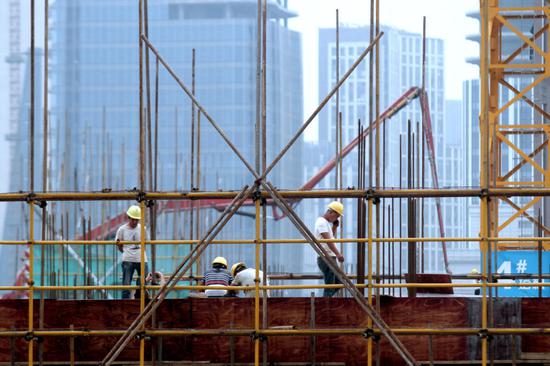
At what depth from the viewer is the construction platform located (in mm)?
13055

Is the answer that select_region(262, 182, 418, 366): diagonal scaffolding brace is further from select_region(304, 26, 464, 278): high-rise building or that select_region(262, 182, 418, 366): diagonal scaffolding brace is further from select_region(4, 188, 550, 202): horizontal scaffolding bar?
select_region(304, 26, 464, 278): high-rise building

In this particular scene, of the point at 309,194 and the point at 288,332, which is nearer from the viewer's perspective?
the point at 288,332

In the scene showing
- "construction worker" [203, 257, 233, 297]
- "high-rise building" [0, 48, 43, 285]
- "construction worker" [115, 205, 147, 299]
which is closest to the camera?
"construction worker" [203, 257, 233, 297]

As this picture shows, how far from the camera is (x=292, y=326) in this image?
12984mm

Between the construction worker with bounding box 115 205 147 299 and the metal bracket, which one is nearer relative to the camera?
the metal bracket

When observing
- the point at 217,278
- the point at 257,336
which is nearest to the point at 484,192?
the point at 257,336

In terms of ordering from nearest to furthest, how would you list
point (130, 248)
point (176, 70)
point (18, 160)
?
point (130, 248) < point (18, 160) < point (176, 70)

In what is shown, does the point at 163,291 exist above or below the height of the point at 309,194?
below

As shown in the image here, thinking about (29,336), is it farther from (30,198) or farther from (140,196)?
(140,196)

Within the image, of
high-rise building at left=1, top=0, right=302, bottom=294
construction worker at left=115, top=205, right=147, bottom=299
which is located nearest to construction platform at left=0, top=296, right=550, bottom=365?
construction worker at left=115, top=205, right=147, bottom=299

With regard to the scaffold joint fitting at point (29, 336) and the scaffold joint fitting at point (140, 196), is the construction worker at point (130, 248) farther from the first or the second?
the scaffold joint fitting at point (140, 196)

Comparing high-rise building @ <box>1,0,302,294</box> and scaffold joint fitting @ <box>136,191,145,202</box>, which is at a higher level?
high-rise building @ <box>1,0,302,294</box>

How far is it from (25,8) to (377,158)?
122 metres

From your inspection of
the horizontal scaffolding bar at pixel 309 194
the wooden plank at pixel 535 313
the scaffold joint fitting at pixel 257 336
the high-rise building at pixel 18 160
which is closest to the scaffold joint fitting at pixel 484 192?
the horizontal scaffolding bar at pixel 309 194
